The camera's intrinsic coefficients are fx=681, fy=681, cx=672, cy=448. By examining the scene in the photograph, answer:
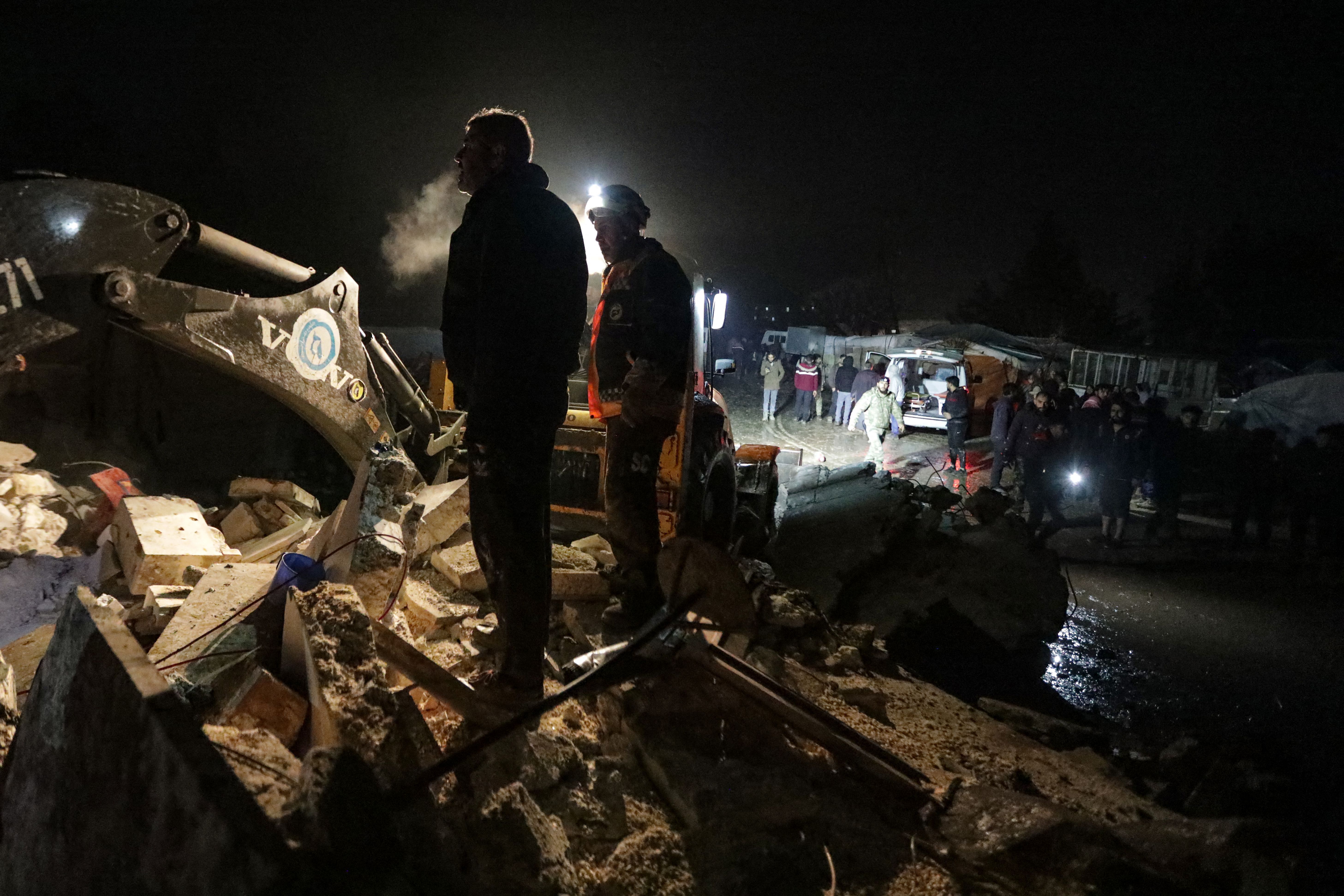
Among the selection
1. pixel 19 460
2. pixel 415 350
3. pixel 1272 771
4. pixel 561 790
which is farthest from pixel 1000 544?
pixel 415 350

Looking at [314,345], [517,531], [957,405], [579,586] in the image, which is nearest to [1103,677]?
[579,586]

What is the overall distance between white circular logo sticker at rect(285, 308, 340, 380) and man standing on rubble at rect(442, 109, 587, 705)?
202 cm

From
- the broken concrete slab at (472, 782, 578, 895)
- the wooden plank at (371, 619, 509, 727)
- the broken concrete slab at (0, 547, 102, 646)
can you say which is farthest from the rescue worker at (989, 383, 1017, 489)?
the broken concrete slab at (0, 547, 102, 646)

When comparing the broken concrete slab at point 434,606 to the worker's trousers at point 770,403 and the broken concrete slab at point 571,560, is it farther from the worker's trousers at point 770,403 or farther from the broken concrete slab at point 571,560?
the worker's trousers at point 770,403

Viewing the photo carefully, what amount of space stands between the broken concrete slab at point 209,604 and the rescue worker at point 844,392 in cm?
1592

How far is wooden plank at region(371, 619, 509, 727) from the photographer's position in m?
2.37

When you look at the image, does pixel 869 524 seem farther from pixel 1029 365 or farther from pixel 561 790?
pixel 1029 365

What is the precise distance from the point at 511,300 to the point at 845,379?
16.8 meters

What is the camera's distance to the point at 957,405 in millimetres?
13211

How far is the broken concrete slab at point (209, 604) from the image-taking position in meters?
2.88

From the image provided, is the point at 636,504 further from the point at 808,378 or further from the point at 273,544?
the point at 808,378

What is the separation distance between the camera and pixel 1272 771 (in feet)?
12.3

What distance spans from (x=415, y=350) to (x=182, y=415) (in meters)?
8.02

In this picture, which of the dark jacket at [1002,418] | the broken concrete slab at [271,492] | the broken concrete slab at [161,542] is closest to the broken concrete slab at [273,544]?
the broken concrete slab at [161,542]
